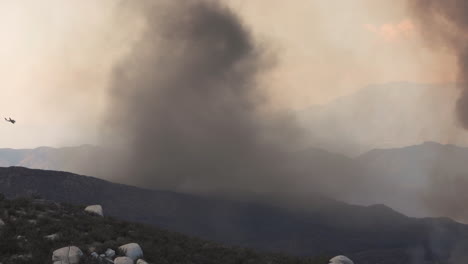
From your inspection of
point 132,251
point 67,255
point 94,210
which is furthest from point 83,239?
point 94,210

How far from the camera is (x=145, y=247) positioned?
36.2 m

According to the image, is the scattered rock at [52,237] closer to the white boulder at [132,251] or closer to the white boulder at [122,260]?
the white boulder at [132,251]

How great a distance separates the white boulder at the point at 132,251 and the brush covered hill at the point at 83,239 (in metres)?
0.84

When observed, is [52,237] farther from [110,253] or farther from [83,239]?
[110,253]

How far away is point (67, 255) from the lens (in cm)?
2917

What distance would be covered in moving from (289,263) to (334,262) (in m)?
4.14

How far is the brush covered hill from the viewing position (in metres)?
30.5

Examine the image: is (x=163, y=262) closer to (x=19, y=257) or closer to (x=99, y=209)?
(x=19, y=257)

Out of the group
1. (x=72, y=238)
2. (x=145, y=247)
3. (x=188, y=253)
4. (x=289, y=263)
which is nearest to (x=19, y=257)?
(x=72, y=238)

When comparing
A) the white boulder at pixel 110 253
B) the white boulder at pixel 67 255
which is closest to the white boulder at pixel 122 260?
the white boulder at pixel 110 253

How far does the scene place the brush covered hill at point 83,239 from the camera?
3055 cm

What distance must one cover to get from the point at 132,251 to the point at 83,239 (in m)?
3.88

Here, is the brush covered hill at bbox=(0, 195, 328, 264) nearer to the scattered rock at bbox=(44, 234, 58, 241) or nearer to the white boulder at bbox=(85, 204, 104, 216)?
the scattered rock at bbox=(44, 234, 58, 241)

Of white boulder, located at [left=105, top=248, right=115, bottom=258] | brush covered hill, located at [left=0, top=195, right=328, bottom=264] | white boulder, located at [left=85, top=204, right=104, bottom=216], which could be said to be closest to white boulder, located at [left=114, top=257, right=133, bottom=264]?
white boulder, located at [left=105, top=248, right=115, bottom=258]
